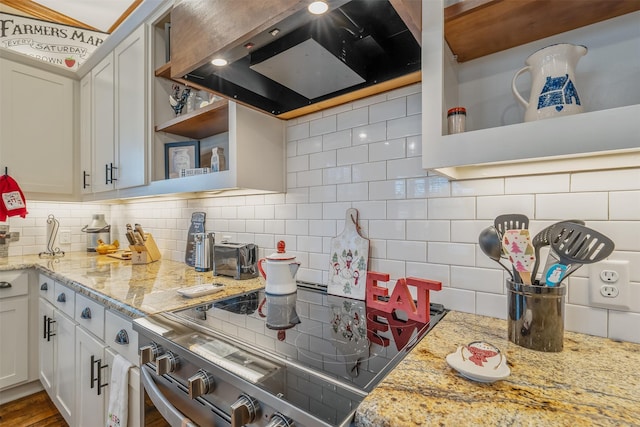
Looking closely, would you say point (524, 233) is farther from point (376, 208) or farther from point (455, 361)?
point (376, 208)

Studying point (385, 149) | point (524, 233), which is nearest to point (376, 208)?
point (385, 149)

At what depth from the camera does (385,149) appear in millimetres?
1146

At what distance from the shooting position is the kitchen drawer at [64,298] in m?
1.53

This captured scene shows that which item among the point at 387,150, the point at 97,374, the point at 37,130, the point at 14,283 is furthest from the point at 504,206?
the point at 37,130

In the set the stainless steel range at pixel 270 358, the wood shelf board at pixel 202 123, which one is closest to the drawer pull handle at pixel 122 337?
the stainless steel range at pixel 270 358

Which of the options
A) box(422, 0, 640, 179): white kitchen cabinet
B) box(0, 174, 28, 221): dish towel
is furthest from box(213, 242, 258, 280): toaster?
box(0, 174, 28, 221): dish towel

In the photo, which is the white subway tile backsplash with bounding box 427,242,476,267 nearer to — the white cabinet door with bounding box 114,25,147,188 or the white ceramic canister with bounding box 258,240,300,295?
the white ceramic canister with bounding box 258,240,300,295

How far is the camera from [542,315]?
688 mm

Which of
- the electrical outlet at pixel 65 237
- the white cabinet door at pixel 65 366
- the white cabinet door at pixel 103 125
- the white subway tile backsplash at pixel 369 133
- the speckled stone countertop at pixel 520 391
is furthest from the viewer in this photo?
the electrical outlet at pixel 65 237

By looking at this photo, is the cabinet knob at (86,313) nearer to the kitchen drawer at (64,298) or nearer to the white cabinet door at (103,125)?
the kitchen drawer at (64,298)

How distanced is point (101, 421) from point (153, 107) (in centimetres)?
154

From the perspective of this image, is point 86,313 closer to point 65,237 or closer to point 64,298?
point 64,298

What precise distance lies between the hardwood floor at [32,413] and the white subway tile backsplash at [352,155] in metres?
2.19

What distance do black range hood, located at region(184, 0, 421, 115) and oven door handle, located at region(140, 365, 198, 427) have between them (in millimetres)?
1006
